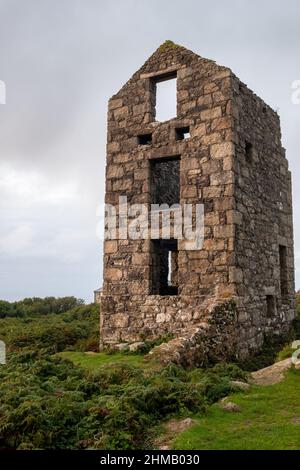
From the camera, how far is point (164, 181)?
12453 millimetres

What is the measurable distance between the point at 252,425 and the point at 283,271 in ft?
27.7

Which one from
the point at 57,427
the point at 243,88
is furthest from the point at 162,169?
the point at 57,427

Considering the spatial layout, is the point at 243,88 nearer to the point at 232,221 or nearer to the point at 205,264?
the point at 232,221

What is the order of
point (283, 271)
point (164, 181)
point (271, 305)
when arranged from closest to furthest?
point (271, 305), point (164, 181), point (283, 271)

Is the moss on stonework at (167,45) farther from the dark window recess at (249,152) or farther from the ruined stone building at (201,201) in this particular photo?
the dark window recess at (249,152)

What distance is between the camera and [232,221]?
10.2m

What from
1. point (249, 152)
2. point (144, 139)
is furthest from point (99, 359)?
point (249, 152)

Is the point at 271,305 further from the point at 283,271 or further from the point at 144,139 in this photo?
the point at 144,139

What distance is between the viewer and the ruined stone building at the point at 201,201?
10195mm

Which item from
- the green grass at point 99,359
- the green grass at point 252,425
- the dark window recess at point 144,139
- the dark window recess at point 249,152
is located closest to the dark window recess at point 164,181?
the dark window recess at point 144,139

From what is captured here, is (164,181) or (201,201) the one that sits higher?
(164,181)

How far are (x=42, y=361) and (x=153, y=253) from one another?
437 cm
